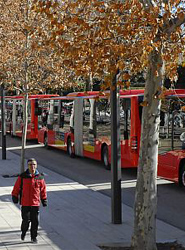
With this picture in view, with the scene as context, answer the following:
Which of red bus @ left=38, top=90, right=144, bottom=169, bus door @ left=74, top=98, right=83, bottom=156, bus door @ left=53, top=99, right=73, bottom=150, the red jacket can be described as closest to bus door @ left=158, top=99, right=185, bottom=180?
red bus @ left=38, top=90, right=144, bottom=169

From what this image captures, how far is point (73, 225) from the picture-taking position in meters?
11.6

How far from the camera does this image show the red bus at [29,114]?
32184 millimetres

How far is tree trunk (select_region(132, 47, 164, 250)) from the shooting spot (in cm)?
902

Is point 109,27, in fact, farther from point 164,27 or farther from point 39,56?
point 39,56

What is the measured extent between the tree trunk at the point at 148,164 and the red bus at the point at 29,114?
2185 centimetres

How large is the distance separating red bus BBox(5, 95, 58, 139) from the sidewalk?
15.8m

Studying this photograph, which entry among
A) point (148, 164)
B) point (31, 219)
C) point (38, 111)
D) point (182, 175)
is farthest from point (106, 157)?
point (148, 164)

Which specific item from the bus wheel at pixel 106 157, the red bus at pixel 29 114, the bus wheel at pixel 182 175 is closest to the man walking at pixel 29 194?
the bus wheel at pixel 182 175

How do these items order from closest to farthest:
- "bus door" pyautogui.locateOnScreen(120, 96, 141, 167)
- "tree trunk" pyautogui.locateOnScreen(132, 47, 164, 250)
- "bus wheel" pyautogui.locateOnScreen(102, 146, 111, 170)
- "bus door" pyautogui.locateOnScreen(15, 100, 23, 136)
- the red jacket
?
1. "tree trunk" pyautogui.locateOnScreen(132, 47, 164, 250)
2. the red jacket
3. "bus door" pyautogui.locateOnScreen(120, 96, 141, 167)
4. "bus wheel" pyautogui.locateOnScreen(102, 146, 111, 170)
5. "bus door" pyautogui.locateOnScreen(15, 100, 23, 136)

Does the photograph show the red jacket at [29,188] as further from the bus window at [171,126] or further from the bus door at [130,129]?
the bus door at [130,129]

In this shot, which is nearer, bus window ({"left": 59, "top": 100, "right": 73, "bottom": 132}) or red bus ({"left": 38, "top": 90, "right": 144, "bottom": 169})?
red bus ({"left": 38, "top": 90, "right": 144, "bottom": 169})

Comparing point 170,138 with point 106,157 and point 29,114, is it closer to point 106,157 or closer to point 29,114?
point 106,157

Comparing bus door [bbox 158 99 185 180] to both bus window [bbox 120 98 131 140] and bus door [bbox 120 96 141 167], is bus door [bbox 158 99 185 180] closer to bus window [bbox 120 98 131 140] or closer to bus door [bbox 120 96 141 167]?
bus door [bbox 120 96 141 167]

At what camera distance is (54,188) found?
55.1ft
